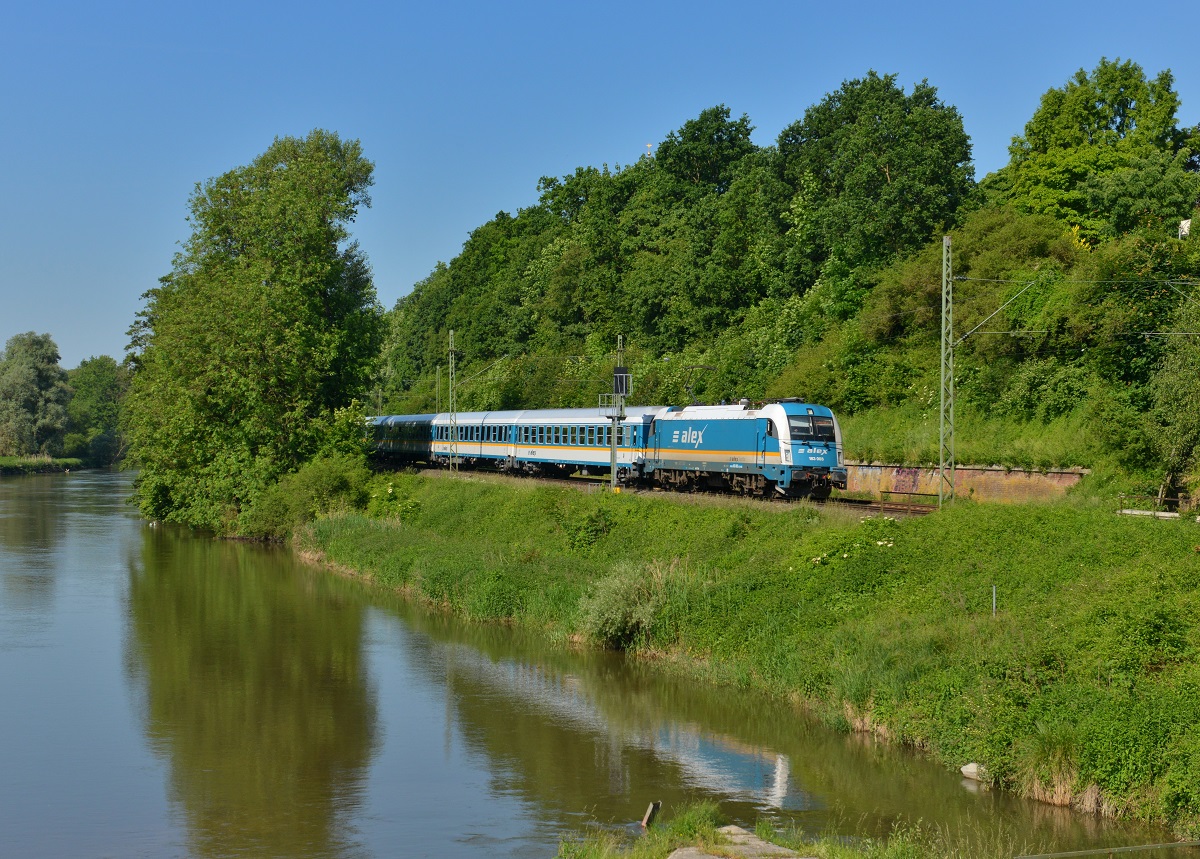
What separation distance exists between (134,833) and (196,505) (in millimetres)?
47659

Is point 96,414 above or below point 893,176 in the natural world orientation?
below

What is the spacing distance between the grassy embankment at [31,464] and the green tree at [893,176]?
304 feet

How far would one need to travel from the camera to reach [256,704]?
27.9 m

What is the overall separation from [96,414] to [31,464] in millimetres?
35525

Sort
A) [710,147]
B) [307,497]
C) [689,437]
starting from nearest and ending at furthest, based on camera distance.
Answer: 1. [689,437]
2. [307,497]
3. [710,147]

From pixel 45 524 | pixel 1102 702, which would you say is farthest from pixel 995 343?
pixel 45 524

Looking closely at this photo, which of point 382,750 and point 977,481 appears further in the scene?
point 977,481

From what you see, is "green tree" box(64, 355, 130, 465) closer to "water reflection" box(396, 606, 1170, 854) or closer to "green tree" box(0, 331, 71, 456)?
"green tree" box(0, 331, 71, 456)

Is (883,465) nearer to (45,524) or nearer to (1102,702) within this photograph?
(1102,702)

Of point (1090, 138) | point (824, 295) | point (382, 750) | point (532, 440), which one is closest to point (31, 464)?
point (532, 440)

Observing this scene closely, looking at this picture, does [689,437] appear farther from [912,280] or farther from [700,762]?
[700,762]

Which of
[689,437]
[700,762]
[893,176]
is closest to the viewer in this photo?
[700,762]

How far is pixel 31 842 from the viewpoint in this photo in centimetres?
1914

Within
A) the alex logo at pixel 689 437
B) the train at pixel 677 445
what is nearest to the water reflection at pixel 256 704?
the train at pixel 677 445
